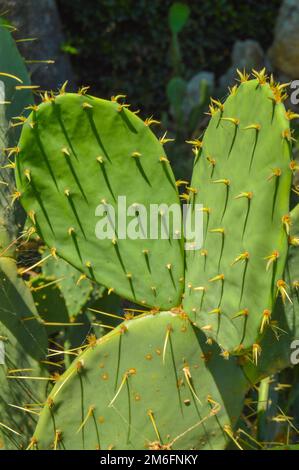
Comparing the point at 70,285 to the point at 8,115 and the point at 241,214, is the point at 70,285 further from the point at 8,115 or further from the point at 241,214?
the point at 241,214

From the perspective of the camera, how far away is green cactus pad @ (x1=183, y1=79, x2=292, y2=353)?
1451 mm

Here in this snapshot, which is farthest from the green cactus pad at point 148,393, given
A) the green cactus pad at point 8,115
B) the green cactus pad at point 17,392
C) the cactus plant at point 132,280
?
the green cactus pad at point 8,115

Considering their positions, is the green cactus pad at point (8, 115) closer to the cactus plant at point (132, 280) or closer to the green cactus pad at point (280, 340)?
the cactus plant at point (132, 280)

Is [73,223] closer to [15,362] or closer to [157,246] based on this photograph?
[157,246]

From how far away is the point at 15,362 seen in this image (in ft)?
5.96

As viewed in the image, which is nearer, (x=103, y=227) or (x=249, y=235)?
(x=249, y=235)

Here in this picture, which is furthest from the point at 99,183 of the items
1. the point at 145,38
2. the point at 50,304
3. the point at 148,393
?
the point at 145,38

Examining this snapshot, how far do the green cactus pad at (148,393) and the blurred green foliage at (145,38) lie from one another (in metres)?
4.00

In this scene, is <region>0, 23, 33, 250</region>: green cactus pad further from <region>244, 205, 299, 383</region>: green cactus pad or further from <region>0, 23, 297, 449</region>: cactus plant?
<region>244, 205, 299, 383</region>: green cactus pad

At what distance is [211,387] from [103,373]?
0.73 ft

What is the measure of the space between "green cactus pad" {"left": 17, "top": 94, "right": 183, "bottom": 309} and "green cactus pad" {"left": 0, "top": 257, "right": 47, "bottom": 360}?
0.57 feet

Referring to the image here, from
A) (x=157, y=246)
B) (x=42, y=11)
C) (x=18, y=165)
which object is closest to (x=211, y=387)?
(x=157, y=246)

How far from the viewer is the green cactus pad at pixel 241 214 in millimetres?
1451

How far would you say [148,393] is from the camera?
1.65 meters
